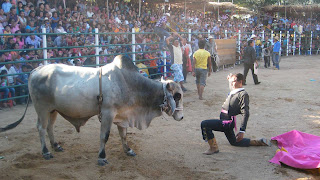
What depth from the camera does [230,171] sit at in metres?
4.55

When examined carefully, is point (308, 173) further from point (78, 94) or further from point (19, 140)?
point (19, 140)

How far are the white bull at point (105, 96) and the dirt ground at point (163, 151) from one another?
33 cm

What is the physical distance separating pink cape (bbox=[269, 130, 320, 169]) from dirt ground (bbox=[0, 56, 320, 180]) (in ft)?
0.39

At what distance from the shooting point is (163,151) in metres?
5.36

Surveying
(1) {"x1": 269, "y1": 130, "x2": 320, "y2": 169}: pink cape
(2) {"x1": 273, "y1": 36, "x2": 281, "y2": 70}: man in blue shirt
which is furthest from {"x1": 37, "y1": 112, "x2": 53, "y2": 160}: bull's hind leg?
(2) {"x1": 273, "y1": 36, "x2": 281, "y2": 70}: man in blue shirt

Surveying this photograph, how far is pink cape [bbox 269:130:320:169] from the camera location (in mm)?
4507

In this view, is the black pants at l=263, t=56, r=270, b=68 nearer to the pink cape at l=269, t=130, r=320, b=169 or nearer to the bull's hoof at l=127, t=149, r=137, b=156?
the pink cape at l=269, t=130, r=320, b=169

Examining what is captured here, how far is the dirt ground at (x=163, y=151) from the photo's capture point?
14.6 feet

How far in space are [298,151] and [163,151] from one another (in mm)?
2085

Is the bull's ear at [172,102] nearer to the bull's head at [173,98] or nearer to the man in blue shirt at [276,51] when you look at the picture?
the bull's head at [173,98]

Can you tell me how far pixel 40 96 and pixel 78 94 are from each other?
0.63 metres

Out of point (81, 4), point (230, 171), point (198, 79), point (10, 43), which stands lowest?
point (230, 171)

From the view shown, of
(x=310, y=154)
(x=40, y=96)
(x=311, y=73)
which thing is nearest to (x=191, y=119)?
(x=310, y=154)

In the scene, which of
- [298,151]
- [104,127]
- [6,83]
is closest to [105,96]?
[104,127]
